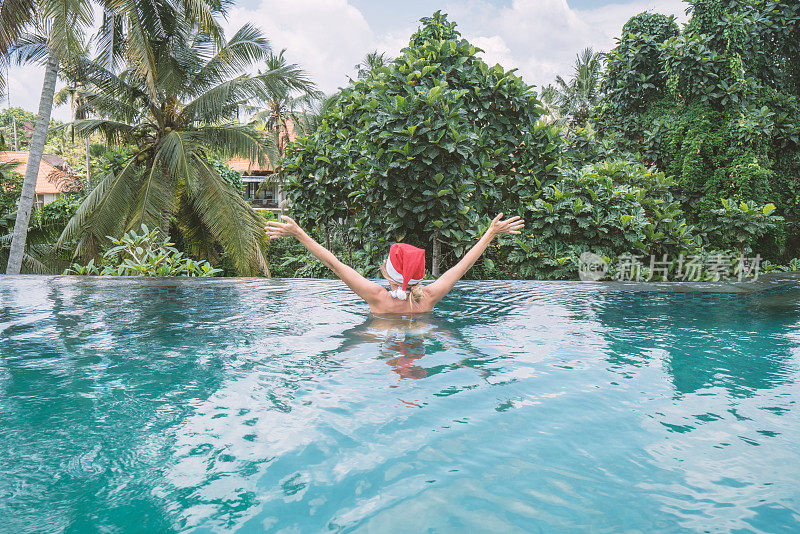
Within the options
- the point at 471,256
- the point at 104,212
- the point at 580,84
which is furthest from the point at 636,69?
the point at 580,84

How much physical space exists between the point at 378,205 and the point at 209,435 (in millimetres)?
7082

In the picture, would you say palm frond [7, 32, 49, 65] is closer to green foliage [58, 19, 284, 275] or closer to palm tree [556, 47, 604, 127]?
green foliage [58, 19, 284, 275]

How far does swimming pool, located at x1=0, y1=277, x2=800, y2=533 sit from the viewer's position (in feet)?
6.14

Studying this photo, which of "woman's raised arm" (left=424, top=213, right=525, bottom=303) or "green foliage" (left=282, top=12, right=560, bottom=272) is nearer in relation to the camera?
"woman's raised arm" (left=424, top=213, right=525, bottom=303)

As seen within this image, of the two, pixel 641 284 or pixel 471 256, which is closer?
pixel 471 256

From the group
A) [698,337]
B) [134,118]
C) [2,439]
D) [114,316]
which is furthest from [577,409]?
[134,118]

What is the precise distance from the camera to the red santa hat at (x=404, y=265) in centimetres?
436

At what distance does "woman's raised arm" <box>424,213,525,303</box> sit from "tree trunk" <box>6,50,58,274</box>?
38.4 feet

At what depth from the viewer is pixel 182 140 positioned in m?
14.2

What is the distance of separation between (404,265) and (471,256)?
2.17ft

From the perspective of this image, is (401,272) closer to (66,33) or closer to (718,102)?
(66,33)

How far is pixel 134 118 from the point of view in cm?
1543

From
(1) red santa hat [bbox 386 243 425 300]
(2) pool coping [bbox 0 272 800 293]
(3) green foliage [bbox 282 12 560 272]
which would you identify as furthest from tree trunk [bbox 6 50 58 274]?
(1) red santa hat [bbox 386 243 425 300]

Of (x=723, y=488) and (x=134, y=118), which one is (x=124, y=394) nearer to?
(x=723, y=488)
